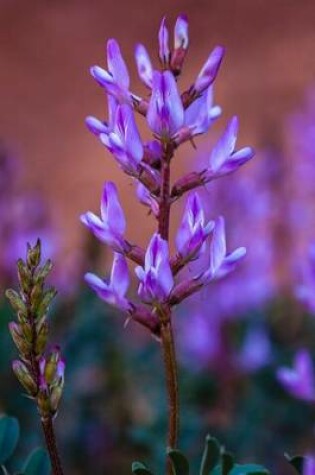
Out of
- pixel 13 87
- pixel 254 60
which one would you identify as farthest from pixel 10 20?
pixel 254 60

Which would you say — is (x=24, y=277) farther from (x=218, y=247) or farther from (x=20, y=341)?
(x=218, y=247)

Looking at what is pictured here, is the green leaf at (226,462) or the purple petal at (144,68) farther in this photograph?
the purple petal at (144,68)

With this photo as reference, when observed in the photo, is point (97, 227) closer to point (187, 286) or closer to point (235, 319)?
point (187, 286)

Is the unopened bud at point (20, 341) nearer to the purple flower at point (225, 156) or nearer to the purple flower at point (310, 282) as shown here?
the purple flower at point (225, 156)

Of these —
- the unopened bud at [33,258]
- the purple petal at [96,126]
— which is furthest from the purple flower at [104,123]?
the unopened bud at [33,258]

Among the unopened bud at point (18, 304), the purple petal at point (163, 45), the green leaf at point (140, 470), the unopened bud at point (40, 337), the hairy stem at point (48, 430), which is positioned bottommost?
the green leaf at point (140, 470)

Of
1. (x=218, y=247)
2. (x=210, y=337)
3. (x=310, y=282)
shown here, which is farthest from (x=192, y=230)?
(x=210, y=337)
